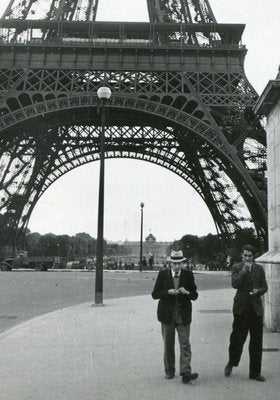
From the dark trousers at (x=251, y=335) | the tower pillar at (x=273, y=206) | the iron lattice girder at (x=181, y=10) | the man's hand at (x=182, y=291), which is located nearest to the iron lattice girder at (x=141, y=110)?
the iron lattice girder at (x=181, y=10)

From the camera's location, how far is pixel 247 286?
6723 millimetres

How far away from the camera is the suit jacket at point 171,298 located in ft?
21.1

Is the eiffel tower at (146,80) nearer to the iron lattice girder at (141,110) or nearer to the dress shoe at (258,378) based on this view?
the iron lattice girder at (141,110)

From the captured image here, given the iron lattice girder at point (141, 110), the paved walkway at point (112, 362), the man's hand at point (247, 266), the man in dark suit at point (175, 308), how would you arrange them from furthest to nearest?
the iron lattice girder at point (141, 110) → the man's hand at point (247, 266) → the man in dark suit at point (175, 308) → the paved walkway at point (112, 362)

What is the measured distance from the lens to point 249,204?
34.3m

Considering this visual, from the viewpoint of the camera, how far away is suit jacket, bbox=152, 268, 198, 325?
21.1 feet

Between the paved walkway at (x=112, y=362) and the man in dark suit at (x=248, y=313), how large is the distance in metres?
0.23

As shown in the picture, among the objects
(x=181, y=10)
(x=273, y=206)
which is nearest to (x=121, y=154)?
(x=181, y=10)

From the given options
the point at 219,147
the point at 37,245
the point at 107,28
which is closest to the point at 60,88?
the point at 107,28

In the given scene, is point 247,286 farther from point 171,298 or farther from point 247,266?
point 171,298

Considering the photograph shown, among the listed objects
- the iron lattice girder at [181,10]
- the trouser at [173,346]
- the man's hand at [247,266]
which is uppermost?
the iron lattice girder at [181,10]

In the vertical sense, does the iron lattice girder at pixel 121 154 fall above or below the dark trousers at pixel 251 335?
above

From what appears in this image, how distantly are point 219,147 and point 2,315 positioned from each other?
1990cm

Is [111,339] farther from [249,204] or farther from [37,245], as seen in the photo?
[37,245]
